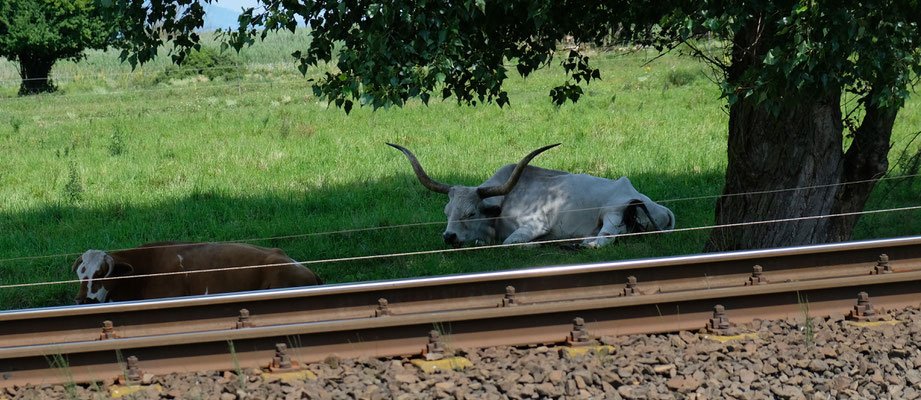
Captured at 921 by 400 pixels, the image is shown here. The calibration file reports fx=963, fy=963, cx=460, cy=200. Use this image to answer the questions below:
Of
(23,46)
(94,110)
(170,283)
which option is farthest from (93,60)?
(170,283)

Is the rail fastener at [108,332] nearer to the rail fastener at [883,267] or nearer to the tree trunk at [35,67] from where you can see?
the rail fastener at [883,267]

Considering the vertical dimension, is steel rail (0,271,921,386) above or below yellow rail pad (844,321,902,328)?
above

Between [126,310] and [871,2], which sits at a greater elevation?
[871,2]

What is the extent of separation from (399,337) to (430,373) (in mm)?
392

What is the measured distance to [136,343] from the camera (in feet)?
15.8

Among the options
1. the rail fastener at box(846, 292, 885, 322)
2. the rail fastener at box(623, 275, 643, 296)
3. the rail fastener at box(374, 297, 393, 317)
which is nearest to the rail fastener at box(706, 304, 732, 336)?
the rail fastener at box(623, 275, 643, 296)

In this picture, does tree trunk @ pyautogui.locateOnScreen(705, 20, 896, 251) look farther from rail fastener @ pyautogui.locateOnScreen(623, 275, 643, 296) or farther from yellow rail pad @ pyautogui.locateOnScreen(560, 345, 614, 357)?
yellow rail pad @ pyautogui.locateOnScreen(560, 345, 614, 357)

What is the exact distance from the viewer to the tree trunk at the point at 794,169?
7297mm

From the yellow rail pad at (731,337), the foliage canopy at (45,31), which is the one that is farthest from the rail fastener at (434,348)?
the foliage canopy at (45,31)

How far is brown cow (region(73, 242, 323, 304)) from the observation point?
6.18m

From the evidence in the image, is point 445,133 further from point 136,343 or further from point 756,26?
point 136,343

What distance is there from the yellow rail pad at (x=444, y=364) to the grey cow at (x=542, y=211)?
3.82 metres

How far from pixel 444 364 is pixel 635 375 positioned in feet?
3.09

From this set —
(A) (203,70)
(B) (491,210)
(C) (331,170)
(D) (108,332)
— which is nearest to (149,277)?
(D) (108,332)
